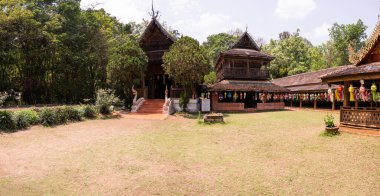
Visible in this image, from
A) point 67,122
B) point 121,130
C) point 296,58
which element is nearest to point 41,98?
point 67,122

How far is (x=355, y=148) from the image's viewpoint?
9.80 meters

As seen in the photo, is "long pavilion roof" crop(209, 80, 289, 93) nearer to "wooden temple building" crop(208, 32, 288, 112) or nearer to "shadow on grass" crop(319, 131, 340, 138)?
"wooden temple building" crop(208, 32, 288, 112)

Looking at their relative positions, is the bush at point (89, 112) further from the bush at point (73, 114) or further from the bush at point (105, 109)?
the bush at point (105, 109)

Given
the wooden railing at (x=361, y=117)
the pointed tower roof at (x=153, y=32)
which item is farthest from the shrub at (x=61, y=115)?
the wooden railing at (x=361, y=117)

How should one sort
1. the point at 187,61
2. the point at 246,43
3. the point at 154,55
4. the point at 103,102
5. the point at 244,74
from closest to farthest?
the point at 103,102 < the point at 187,61 < the point at 154,55 < the point at 244,74 < the point at 246,43

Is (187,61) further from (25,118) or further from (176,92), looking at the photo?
(25,118)

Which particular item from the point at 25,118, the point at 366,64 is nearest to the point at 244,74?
the point at 366,64

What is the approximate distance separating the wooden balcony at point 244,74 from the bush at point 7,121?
65.6 feet

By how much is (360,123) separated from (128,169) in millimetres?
11032

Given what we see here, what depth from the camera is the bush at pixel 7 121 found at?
12.8 meters

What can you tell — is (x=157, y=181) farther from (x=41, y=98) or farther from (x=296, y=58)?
(x=296, y=58)

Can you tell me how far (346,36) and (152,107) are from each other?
48056 millimetres

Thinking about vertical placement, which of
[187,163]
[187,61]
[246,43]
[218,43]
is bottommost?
[187,163]

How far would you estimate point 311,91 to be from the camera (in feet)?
94.6
